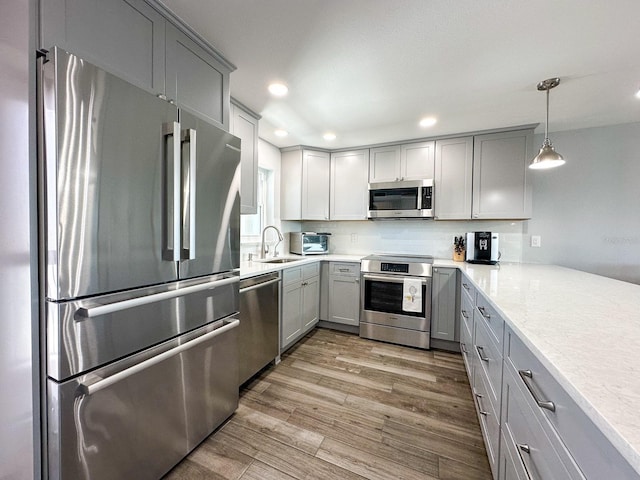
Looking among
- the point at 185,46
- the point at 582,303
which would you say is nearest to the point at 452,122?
the point at 582,303

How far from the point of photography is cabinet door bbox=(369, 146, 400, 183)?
3283 mm

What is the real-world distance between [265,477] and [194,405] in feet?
1.69

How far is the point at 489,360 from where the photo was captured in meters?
1.45

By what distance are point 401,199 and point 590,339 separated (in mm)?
2523

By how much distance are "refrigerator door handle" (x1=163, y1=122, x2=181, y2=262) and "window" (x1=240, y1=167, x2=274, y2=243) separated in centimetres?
191

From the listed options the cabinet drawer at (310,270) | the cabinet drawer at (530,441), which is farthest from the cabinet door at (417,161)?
the cabinet drawer at (530,441)

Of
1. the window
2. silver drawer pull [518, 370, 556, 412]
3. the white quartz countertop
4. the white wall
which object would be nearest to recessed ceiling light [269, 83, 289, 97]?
the window

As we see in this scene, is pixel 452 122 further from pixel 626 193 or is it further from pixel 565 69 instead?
pixel 626 193

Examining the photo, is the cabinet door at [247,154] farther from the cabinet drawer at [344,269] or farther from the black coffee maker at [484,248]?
the black coffee maker at [484,248]

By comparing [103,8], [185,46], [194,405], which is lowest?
[194,405]

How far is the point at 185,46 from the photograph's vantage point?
1.48 metres

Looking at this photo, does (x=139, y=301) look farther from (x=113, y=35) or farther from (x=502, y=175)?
(x=502, y=175)

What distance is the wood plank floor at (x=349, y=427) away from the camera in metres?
1.38

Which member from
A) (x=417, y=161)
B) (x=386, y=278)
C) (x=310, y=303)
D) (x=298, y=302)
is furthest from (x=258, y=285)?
(x=417, y=161)
